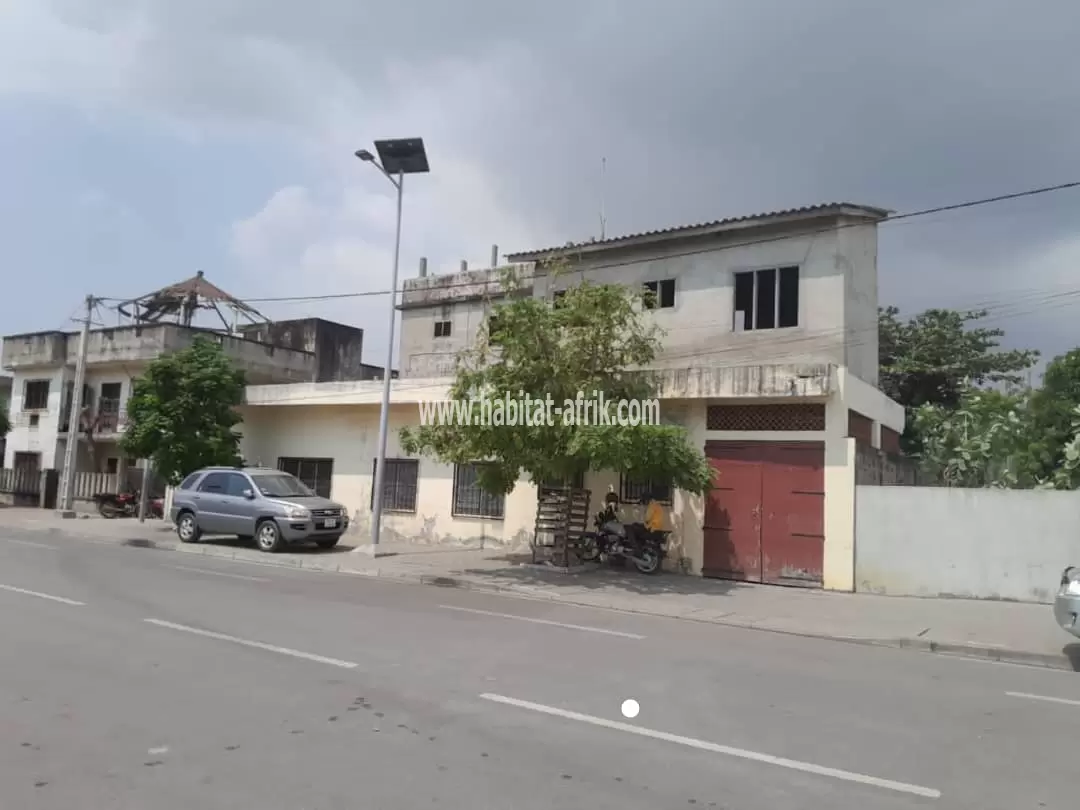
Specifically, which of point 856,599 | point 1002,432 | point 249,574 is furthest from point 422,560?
point 1002,432

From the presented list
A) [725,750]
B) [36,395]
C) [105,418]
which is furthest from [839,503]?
[36,395]

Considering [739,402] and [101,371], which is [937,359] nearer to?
[739,402]

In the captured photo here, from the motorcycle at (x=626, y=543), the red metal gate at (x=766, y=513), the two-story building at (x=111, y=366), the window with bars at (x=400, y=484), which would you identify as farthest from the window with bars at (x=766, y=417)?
Answer: the two-story building at (x=111, y=366)

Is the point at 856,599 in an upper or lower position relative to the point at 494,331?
lower

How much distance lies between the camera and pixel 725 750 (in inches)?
211

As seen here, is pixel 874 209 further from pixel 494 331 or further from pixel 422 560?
pixel 422 560

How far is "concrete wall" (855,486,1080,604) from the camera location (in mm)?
13484

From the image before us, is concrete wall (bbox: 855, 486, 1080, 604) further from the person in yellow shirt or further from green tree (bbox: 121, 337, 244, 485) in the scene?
green tree (bbox: 121, 337, 244, 485)

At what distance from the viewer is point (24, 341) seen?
113ft

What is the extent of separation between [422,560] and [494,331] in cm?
529

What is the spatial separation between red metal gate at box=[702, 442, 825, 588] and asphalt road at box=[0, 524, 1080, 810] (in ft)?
16.0

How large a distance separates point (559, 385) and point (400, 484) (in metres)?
8.28

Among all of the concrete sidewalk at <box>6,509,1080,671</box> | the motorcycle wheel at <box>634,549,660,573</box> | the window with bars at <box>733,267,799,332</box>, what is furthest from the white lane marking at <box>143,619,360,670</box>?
the window with bars at <box>733,267,799,332</box>

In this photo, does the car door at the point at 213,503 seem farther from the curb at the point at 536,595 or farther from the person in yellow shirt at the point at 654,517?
the person in yellow shirt at the point at 654,517
